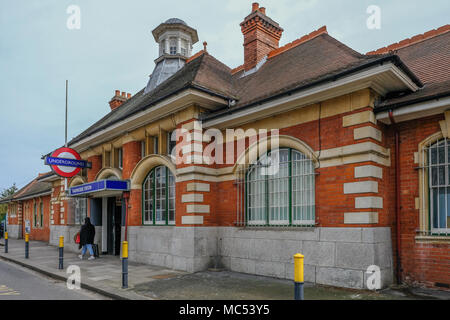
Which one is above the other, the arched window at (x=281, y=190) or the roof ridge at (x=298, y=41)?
the roof ridge at (x=298, y=41)

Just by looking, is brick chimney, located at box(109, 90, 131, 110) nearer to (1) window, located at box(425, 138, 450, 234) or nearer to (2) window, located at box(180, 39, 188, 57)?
(2) window, located at box(180, 39, 188, 57)

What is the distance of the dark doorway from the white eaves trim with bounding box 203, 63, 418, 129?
28.2ft

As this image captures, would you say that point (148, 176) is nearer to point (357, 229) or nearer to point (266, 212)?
point (266, 212)

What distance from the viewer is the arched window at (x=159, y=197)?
12242 mm

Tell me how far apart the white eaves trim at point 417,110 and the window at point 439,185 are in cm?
65

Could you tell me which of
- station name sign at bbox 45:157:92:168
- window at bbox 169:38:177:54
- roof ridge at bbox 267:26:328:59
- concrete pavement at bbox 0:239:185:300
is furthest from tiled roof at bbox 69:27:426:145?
station name sign at bbox 45:157:92:168

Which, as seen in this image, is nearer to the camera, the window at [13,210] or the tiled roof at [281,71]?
the tiled roof at [281,71]

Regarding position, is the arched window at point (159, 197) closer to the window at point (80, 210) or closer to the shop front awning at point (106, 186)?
the shop front awning at point (106, 186)

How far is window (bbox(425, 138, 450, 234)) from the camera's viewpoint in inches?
303

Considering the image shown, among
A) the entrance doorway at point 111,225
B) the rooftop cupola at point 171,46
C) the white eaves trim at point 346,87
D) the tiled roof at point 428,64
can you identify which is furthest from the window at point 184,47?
the tiled roof at point 428,64

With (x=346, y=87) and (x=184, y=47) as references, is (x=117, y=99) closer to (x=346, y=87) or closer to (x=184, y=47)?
(x=184, y=47)

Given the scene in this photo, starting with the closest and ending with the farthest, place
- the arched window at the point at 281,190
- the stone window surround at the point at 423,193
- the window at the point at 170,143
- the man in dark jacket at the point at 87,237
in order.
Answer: the stone window surround at the point at 423,193 → the arched window at the point at 281,190 → the window at the point at 170,143 → the man in dark jacket at the point at 87,237

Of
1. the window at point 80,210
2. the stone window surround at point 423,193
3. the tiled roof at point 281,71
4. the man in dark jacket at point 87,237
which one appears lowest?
the man in dark jacket at point 87,237

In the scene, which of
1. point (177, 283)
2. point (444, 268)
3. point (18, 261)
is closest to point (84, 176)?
point (18, 261)
